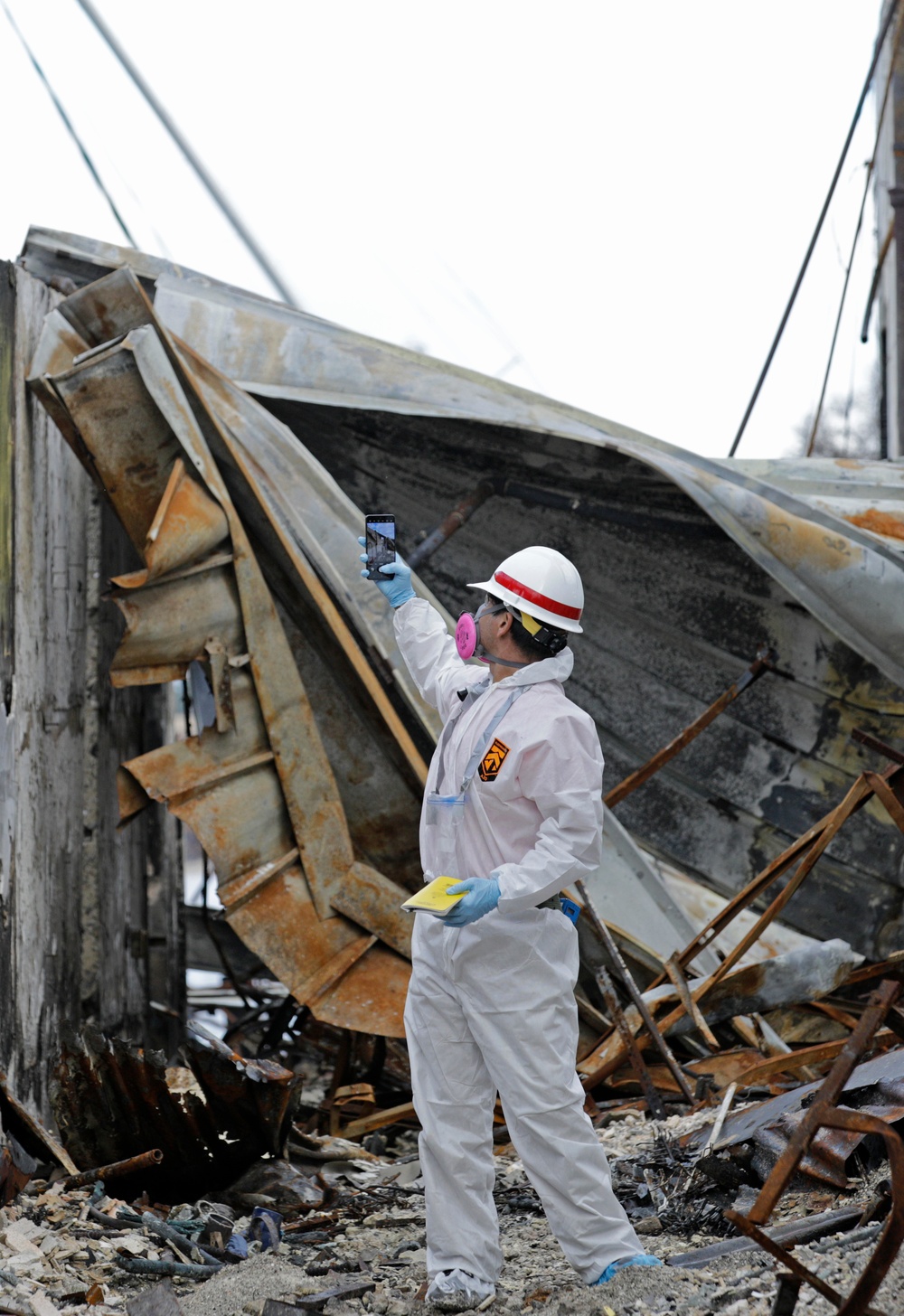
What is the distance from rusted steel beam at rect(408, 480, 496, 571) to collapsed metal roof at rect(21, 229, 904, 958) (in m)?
0.07

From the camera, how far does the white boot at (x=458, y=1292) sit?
278 centimetres

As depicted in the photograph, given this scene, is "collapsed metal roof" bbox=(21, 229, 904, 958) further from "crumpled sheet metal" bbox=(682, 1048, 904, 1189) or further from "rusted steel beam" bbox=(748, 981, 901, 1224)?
"rusted steel beam" bbox=(748, 981, 901, 1224)

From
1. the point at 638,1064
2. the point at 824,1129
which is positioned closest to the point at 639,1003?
the point at 638,1064

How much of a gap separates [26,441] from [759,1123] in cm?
379

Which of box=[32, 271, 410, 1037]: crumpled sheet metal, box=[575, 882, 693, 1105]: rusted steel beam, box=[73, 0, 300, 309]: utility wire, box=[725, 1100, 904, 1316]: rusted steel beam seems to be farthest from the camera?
box=[73, 0, 300, 309]: utility wire

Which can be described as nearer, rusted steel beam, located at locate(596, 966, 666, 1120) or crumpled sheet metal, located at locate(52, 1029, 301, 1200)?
crumpled sheet metal, located at locate(52, 1029, 301, 1200)

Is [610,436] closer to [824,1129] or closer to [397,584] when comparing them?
[397,584]

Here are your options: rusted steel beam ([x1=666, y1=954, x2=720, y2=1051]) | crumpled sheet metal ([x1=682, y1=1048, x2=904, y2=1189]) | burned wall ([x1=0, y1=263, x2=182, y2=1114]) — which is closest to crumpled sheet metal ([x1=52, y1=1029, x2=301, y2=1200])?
burned wall ([x1=0, y1=263, x2=182, y2=1114])

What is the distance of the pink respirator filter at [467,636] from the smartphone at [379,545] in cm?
40

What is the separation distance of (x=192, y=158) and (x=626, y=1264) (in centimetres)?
1140

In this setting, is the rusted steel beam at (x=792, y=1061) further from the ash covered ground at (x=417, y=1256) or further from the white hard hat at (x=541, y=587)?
the white hard hat at (x=541, y=587)

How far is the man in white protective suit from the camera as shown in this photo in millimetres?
2768

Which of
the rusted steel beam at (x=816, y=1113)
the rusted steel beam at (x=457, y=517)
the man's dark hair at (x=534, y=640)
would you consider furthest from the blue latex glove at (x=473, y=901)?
the rusted steel beam at (x=457, y=517)

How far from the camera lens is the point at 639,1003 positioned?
436 cm
